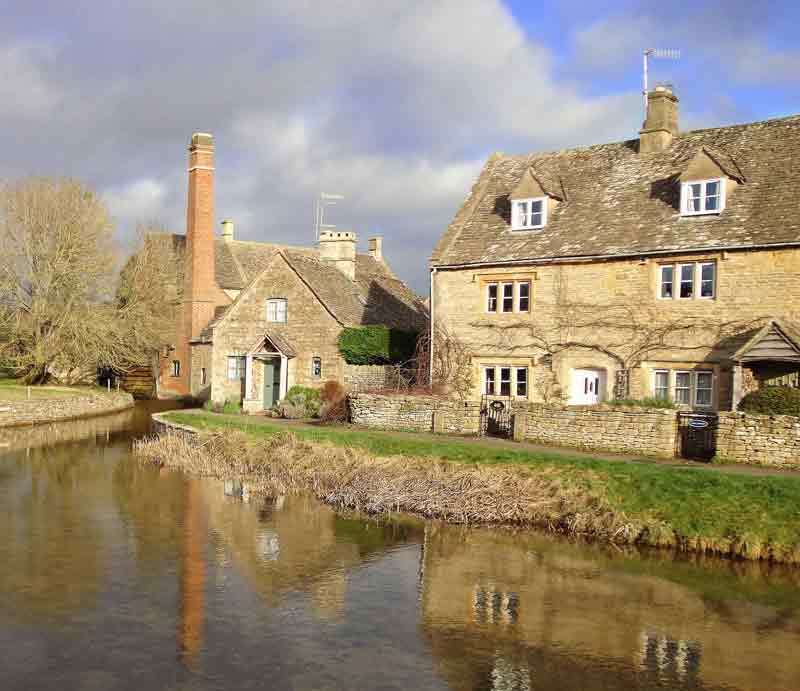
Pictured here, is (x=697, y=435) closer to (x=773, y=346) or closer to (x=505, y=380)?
(x=773, y=346)

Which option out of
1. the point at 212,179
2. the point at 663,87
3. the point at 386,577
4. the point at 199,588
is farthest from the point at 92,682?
the point at 212,179

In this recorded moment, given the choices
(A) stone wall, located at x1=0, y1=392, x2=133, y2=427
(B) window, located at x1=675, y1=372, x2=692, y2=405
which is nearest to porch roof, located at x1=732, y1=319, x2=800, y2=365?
(B) window, located at x1=675, y1=372, x2=692, y2=405

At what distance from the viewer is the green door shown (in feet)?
118

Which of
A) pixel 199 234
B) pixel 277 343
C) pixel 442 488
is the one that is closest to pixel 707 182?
pixel 442 488

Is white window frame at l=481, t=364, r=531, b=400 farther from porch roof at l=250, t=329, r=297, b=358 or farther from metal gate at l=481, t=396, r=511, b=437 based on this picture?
porch roof at l=250, t=329, r=297, b=358

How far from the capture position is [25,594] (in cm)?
1333

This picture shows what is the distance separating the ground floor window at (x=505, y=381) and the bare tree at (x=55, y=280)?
23.3 metres

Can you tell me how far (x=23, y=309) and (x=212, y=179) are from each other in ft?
40.1

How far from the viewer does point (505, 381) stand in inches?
1133

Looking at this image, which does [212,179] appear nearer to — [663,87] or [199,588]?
[663,87]

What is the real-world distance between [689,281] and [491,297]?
6746 mm

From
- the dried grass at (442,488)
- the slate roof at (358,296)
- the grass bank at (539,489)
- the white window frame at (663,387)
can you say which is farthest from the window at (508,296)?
the dried grass at (442,488)

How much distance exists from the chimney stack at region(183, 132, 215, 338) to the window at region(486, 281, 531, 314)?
74.5 ft

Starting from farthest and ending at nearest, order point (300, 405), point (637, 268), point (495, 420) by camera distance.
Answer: point (300, 405) < point (637, 268) < point (495, 420)
